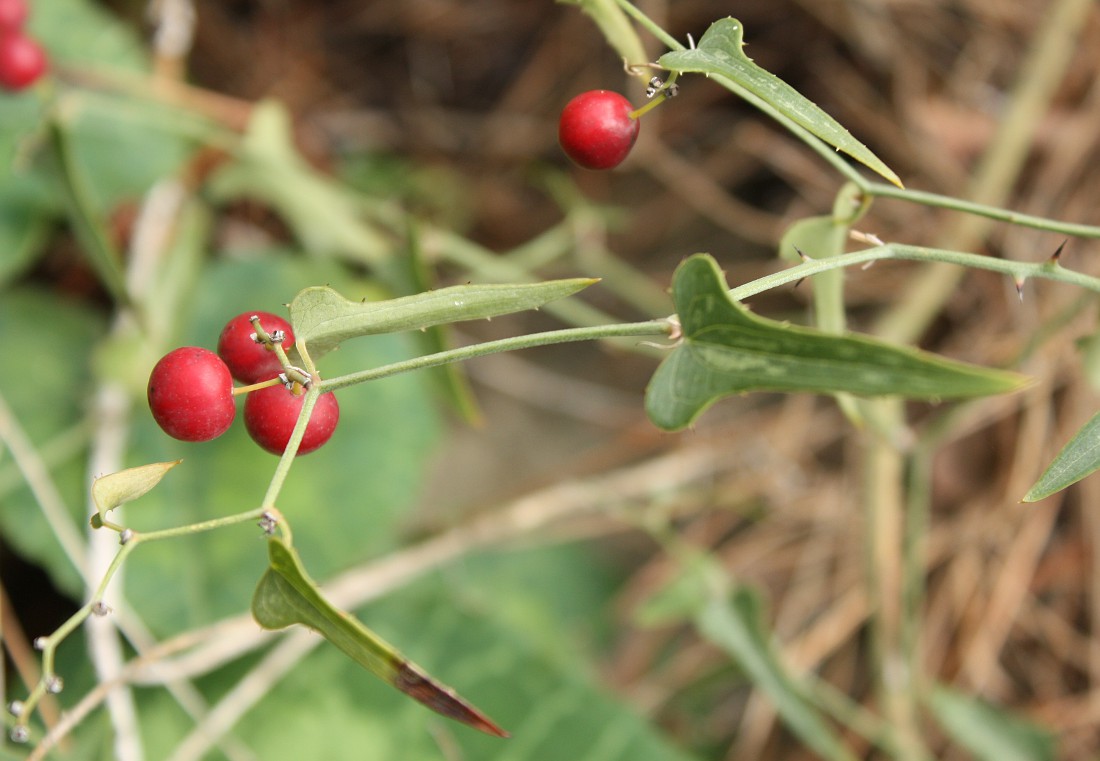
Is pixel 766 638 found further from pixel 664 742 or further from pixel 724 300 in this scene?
pixel 724 300

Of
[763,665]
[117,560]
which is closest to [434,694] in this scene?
[117,560]

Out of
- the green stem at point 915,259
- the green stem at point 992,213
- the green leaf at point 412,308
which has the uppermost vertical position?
the green stem at point 992,213

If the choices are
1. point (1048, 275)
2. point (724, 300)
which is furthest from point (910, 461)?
point (724, 300)

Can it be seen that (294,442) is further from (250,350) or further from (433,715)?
(433,715)

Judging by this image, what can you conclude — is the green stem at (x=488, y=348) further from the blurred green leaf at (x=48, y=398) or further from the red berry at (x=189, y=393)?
the blurred green leaf at (x=48, y=398)

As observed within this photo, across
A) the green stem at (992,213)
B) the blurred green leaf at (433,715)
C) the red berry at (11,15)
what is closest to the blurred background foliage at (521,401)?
the blurred green leaf at (433,715)
